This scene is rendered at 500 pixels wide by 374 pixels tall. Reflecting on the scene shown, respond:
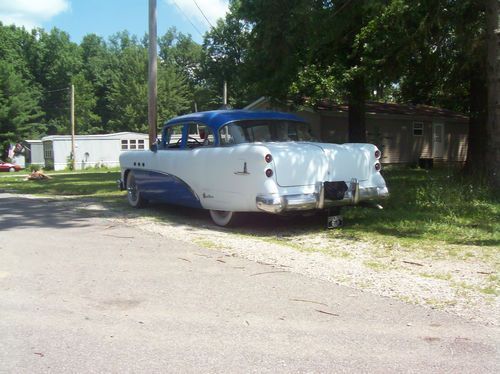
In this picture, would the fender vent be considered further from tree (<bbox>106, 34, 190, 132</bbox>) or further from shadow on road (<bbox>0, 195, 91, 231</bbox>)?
tree (<bbox>106, 34, 190, 132</bbox>)

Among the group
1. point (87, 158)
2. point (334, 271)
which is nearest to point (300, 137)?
point (334, 271)

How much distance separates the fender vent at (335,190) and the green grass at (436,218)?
0.57 meters

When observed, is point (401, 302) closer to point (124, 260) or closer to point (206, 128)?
point (124, 260)

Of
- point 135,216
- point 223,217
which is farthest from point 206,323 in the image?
point 135,216

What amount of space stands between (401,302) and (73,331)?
2.83 m

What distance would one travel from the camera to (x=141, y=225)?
906 centimetres

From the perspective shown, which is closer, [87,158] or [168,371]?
[168,371]

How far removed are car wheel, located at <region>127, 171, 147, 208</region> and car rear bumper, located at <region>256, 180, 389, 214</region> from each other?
4297 mm

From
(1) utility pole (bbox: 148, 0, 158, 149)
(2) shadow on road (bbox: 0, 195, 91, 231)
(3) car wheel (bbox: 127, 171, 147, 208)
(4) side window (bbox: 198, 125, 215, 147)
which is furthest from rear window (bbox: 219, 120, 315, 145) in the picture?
(1) utility pole (bbox: 148, 0, 158, 149)

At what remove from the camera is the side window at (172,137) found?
32.2 feet

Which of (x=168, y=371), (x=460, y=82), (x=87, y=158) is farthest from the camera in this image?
(x=87, y=158)

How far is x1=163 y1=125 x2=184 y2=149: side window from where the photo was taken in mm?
9828

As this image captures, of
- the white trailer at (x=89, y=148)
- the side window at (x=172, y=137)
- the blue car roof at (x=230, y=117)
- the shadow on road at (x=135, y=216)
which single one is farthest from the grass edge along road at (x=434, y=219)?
the white trailer at (x=89, y=148)

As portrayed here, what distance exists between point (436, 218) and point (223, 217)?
3478mm
